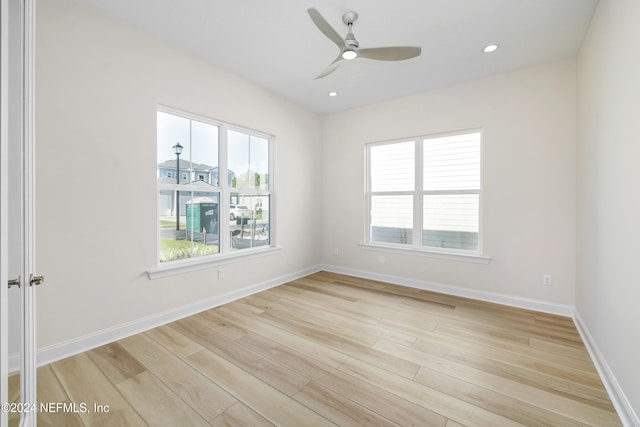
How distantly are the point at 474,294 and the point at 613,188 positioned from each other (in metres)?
2.09

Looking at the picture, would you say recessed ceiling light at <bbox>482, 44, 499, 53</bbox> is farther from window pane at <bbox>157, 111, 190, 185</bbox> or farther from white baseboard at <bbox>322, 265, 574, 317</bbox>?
window pane at <bbox>157, 111, 190, 185</bbox>

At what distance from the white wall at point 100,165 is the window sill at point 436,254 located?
8.35 ft

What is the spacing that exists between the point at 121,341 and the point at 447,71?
4.52m

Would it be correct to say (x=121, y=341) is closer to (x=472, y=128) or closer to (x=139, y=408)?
(x=139, y=408)

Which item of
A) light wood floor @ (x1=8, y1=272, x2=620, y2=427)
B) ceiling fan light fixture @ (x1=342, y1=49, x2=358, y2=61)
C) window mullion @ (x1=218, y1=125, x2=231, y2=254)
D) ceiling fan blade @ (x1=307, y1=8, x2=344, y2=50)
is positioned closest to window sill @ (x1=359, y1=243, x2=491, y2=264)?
light wood floor @ (x1=8, y1=272, x2=620, y2=427)

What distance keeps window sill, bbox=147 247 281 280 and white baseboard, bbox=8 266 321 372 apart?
1.30 feet

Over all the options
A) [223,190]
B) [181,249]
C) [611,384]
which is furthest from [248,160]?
[611,384]

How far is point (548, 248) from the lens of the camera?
10.0 feet

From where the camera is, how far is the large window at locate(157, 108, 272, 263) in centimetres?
288

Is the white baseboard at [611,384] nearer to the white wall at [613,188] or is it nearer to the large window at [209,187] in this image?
the white wall at [613,188]

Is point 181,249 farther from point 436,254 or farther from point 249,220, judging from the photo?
point 436,254

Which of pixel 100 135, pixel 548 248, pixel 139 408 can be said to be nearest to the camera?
pixel 139 408

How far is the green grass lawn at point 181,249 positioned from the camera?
2857mm

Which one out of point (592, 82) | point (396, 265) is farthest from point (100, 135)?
point (592, 82)
